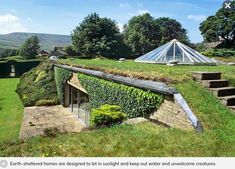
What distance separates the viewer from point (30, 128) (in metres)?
12.6

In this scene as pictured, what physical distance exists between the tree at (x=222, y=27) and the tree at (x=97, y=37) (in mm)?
6894

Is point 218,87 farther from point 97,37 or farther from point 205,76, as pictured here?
point 97,37

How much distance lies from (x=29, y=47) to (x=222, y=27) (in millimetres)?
23841

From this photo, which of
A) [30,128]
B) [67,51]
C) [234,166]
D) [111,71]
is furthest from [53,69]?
[234,166]

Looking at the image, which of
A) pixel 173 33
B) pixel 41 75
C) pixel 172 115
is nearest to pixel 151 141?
pixel 172 115

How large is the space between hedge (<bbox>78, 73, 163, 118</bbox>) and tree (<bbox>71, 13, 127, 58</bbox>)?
12464 millimetres

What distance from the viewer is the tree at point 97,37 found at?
25531mm

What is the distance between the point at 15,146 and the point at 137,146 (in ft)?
6.16

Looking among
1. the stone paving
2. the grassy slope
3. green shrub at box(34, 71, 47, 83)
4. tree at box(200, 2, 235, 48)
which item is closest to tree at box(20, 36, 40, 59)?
green shrub at box(34, 71, 47, 83)

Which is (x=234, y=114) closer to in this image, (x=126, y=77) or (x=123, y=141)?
(x=123, y=141)

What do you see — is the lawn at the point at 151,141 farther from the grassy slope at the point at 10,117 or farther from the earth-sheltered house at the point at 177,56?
the earth-sheltered house at the point at 177,56

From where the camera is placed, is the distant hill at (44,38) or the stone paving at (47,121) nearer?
the stone paving at (47,121)

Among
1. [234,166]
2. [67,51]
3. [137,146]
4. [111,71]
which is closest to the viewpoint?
[234,166]

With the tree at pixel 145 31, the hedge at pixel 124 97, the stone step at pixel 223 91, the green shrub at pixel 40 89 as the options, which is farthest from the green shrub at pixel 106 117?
the green shrub at pixel 40 89
